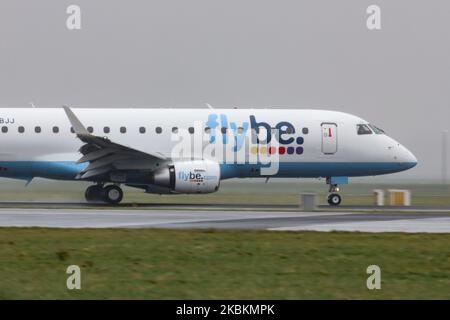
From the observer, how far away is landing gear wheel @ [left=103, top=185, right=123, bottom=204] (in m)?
36.1

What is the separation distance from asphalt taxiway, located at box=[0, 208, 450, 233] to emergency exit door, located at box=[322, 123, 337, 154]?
697 centimetres

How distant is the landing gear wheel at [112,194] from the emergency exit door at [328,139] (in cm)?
867

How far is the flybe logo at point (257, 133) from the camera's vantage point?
3647cm

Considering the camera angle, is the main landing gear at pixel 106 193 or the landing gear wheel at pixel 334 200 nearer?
the main landing gear at pixel 106 193

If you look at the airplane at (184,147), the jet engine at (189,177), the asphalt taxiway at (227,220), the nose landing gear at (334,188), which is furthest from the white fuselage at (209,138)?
the asphalt taxiway at (227,220)

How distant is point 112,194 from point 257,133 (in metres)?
6.32

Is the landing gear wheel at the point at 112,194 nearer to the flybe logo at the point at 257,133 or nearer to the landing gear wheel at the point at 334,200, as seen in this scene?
the flybe logo at the point at 257,133

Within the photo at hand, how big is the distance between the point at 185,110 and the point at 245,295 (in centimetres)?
2474

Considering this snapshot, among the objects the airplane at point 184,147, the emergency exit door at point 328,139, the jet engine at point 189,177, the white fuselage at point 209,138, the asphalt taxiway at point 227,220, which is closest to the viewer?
the asphalt taxiway at point 227,220

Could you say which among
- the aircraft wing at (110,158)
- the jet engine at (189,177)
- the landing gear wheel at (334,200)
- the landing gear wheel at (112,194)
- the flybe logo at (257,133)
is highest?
the flybe logo at (257,133)

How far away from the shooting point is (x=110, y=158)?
35.4 m

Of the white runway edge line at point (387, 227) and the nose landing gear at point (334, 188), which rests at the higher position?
the nose landing gear at point (334, 188)

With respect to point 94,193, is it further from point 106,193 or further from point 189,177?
point 189,177

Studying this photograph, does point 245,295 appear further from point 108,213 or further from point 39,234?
point 108,213
